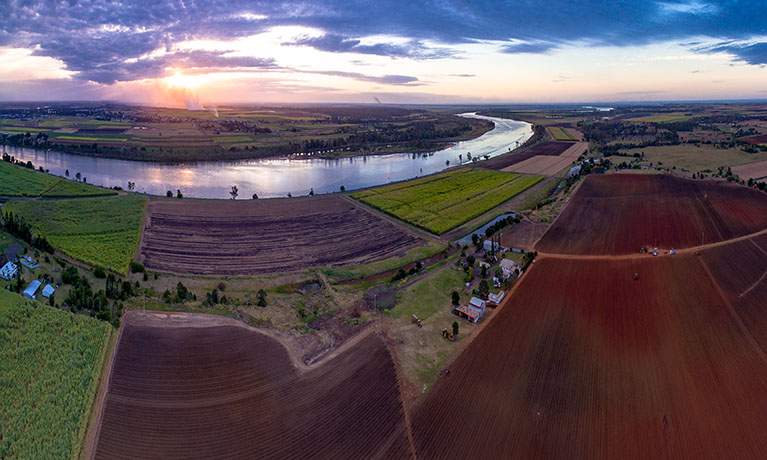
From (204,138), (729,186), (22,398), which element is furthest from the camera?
(204,138)

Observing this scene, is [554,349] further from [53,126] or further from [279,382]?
[53,126]

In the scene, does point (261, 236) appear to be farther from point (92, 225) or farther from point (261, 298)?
point (92, 225)

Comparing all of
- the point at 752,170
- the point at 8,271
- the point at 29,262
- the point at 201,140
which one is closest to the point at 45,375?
the point at 8,271

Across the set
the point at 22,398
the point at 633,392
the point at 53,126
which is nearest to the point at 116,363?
the point at 22,398

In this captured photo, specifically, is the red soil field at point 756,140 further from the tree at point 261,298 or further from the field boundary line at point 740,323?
the tree at point 261,298

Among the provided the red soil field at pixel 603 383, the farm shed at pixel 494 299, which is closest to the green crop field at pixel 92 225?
the red soil field at pixel 603 383
